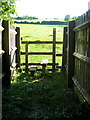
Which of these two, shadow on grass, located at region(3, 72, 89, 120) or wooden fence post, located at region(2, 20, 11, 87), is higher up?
wooden fence post, located at region(2, 20, 11, 87)

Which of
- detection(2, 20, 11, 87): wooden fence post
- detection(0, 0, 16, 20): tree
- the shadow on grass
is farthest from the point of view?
detection(0, 0, 16, 20): tree

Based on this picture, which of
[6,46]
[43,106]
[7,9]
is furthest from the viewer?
[7,9]

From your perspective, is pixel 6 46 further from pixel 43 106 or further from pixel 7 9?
pixel 7 9

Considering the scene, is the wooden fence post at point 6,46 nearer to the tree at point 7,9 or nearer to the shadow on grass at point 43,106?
the shadow on grass at point 43,106

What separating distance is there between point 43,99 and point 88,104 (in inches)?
70.2

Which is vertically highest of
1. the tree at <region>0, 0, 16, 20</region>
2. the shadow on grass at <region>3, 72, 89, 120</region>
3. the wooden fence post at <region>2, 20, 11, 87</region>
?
the tree at <region>0, 0, 16, 20</region>

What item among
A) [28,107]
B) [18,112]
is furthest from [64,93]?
[18,112]

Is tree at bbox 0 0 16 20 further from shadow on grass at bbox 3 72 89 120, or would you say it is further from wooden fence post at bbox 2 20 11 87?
shadow on grass at bbox 3 72 89 120

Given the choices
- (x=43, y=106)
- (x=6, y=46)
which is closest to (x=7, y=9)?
(x=6, y=46)

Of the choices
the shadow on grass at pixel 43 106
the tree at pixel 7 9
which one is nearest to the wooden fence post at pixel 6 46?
the shadow on grass at pixel 43 106

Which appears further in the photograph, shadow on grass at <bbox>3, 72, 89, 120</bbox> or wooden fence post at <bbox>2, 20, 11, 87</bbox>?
wooden fence post at <bbox>2, 20, 11, 87</bbox>

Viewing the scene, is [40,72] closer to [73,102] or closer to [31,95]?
[31,95]

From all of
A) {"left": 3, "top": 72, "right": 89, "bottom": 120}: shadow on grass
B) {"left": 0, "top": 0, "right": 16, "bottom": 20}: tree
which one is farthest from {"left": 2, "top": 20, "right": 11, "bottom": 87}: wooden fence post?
{"left": 0, "top": 0, "right": 16, "bottom": 20}: tree

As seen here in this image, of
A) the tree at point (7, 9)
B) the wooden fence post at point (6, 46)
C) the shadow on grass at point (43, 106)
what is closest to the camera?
the shadow on grass at point (43, 106)
